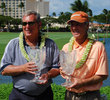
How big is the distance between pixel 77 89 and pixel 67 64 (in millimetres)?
379

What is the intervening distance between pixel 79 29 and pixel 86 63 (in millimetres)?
363

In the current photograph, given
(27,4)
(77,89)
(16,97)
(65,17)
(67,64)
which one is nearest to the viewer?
(67,64)

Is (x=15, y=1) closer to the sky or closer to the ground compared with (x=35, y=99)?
closer to the sky

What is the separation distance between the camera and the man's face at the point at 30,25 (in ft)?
8.18

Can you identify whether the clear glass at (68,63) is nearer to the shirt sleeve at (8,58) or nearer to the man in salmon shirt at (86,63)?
the man in salmon shirt at (86,63)

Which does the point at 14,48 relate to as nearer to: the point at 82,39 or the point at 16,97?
the point at 16,97

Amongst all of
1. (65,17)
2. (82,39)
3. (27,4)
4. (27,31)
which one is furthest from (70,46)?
(27,4)

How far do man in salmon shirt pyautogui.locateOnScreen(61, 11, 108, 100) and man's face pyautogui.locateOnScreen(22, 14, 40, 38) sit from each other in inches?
14.8

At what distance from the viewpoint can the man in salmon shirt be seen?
2.40 metres

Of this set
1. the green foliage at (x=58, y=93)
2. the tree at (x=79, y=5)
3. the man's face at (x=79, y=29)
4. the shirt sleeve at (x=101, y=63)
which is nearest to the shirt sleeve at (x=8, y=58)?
the man's face at (x=79, y=29)

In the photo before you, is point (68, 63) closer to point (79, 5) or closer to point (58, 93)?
point (58, 93)

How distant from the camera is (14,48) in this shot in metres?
2.60

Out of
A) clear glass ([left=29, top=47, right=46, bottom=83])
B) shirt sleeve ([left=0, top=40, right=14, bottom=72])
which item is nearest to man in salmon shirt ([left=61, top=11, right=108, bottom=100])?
clear glass ([left=29, top=47, right=46, bottom=83])

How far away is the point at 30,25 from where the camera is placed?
2.49 meters
